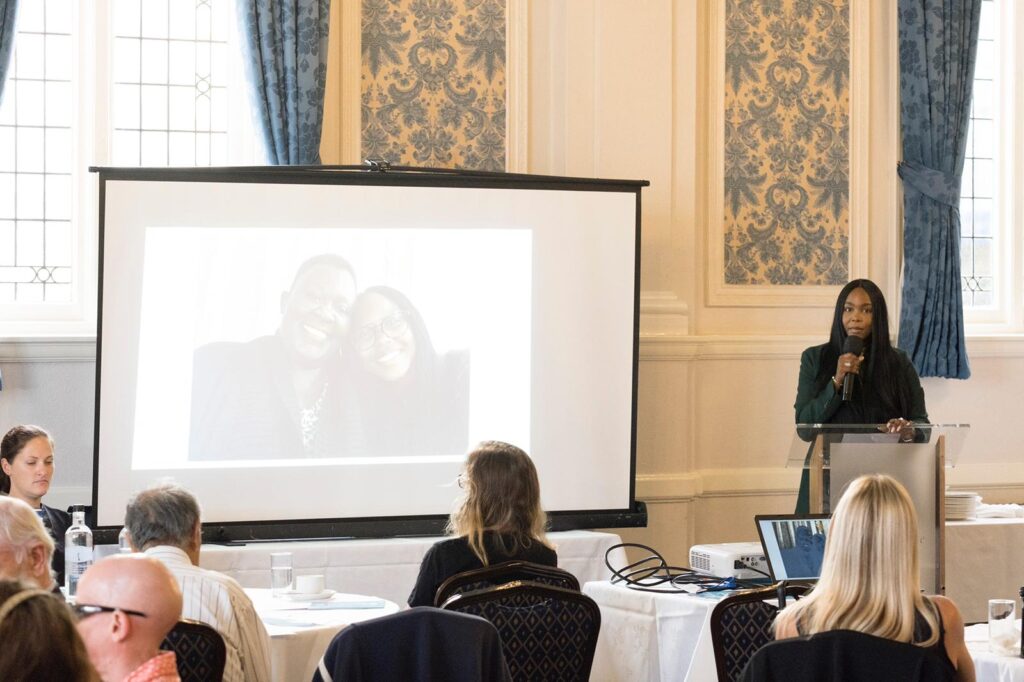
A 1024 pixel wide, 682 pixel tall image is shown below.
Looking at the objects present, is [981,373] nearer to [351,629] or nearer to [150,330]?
[150,330]

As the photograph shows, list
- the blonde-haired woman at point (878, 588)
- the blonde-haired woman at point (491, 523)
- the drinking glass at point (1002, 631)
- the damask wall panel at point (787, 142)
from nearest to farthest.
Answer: the blonde-haired woman at point (878, 588), the drinking glass at point (1002, 631), the blonde-haired woman at point (491, 523), the damask wall panel at point (787, 142)

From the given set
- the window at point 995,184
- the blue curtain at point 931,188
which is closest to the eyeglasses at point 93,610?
the blue curtain at point 931,188

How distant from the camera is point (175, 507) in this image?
3.49 metres

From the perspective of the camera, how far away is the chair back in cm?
300

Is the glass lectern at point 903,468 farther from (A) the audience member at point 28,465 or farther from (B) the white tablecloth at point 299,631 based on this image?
(A) the audience member at point 28,465

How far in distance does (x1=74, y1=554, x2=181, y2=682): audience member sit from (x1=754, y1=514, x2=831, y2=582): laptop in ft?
7.17

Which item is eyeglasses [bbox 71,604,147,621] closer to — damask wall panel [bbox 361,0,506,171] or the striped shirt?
the striped shirt

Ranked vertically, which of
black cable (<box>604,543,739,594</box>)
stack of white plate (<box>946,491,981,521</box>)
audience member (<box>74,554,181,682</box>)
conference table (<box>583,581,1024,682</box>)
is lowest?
conference table (<box>583,581,1024,682</box>)

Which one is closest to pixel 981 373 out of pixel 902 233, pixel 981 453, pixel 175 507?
pixel 981 453

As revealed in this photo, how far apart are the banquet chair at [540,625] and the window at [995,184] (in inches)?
178

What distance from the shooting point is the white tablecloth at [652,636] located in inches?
154

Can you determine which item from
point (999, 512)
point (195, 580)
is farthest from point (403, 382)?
point (999, 512)

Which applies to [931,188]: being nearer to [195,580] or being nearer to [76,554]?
[76,554]

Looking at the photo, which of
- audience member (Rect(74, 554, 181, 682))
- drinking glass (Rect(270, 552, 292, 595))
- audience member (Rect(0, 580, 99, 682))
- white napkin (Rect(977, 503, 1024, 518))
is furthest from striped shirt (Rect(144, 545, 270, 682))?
white napkin (Rect(977, 503, 1024, 518))
